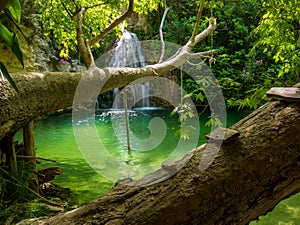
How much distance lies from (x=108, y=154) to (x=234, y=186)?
3.53 meters

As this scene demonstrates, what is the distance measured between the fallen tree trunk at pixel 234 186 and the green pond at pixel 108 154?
4.99ft

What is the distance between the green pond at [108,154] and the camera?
2627 mm

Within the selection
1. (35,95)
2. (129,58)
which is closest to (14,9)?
(35,95)

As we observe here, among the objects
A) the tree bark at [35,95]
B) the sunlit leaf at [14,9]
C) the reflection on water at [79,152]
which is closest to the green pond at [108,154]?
the reflection on water at [79,152]

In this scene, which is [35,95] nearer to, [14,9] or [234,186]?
[14,9]

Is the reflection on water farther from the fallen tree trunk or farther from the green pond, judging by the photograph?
the fallen tree trunk

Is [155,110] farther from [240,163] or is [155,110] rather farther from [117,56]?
[240,163]

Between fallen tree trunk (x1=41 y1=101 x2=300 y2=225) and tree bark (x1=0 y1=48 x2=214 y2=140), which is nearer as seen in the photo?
fallen tree trunk (x1=41 y1=101 x2=300 y2=225)

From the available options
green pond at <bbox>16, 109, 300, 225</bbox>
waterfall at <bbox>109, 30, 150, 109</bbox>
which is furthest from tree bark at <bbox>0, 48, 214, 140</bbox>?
waterfall at <bbox>109, 30, 150, 109</bbox>

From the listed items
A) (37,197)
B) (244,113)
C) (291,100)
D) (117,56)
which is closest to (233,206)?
(291,100)

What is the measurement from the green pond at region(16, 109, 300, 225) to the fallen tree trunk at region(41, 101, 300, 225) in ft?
4.99

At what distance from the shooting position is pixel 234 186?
2.72 feet

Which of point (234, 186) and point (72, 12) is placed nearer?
point (234, 186)

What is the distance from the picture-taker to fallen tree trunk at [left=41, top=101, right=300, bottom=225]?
0.82 m
